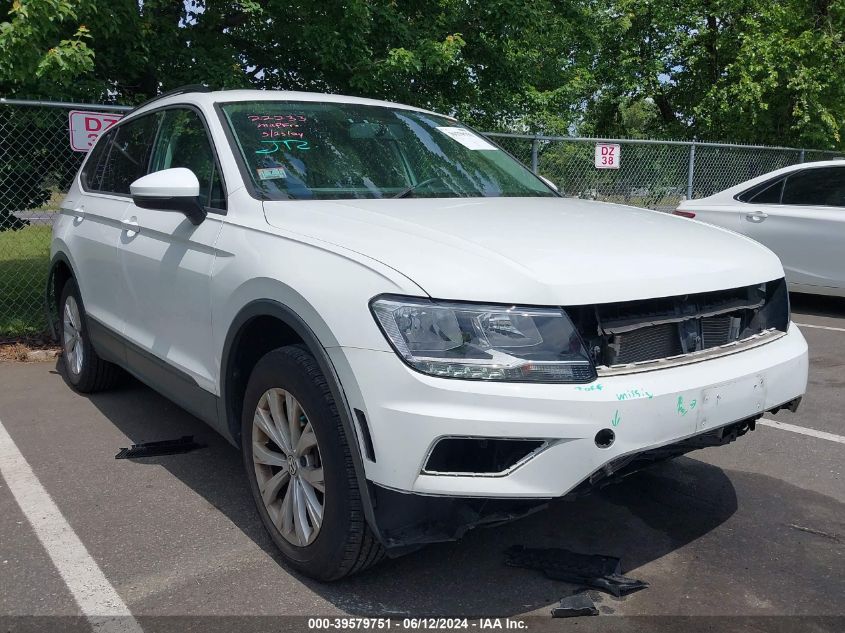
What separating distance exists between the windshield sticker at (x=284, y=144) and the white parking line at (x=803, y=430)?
2998 millimetres

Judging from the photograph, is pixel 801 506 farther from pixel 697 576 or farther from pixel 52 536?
pixel 52 536

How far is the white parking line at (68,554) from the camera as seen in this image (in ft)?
8.76

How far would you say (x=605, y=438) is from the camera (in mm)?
2359

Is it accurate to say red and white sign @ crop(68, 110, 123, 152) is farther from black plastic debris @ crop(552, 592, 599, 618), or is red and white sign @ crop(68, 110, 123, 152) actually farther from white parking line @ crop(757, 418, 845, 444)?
black plastic debris @ crop(552, 592, 599, 618)

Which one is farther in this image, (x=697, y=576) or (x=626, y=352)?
(x=697, y=576)

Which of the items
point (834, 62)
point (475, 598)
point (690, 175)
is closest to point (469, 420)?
point (475, 598)

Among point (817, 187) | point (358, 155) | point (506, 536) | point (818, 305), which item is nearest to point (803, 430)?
point (506, 536)

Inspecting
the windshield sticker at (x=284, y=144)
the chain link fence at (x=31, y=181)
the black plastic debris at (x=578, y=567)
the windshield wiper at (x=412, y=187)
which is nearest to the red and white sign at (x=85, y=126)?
the chain link fence at (x=31, y=181)

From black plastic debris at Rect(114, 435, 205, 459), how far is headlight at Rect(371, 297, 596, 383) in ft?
7.60

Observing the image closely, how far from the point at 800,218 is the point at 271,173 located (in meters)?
6.33

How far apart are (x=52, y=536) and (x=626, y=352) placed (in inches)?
94.6

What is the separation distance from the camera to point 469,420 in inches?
90.0

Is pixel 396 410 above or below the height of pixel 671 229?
below

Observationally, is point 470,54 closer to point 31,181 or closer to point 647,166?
point 647,166
